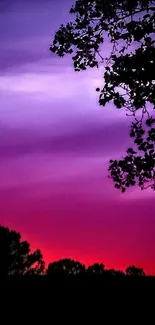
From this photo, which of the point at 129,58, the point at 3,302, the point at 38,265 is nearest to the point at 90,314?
the point at 3,302

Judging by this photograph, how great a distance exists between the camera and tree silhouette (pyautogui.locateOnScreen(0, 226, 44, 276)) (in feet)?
223

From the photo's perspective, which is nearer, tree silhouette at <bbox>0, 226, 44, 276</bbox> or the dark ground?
the dark ground

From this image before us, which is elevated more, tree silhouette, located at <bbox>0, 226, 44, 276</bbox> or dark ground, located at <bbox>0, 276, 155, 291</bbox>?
tree silhouette, located at <bbox>0, 226, 44, 276</bbox>

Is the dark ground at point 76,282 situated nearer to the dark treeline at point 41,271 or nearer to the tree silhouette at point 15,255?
the dark treeline at point 41,271

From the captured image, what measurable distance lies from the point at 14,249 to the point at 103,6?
63.9 meters

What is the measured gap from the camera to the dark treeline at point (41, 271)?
17.0m

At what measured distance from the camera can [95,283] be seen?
663 inches

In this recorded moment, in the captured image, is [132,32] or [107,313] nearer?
[107,313]

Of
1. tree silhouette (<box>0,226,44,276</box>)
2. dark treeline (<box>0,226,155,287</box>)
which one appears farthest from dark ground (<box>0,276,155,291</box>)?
tree silhouette (<box>0,226,44,276</box>)

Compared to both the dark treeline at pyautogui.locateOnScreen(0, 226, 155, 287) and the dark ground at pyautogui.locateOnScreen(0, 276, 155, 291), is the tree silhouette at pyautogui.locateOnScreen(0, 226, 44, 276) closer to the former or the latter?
the dark treeline at pyautogui.locateOnScreen(0, 226, 155, 287)

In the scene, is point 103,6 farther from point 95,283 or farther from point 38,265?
point 38,265

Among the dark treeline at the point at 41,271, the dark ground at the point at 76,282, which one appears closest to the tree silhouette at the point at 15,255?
the dark treeline at the point at 41,271

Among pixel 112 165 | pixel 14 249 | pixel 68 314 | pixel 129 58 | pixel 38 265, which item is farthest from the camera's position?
pixel 38 265

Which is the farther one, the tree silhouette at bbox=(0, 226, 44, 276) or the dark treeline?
the tree silhouette at bbox=(0, 226, 44, 276)
